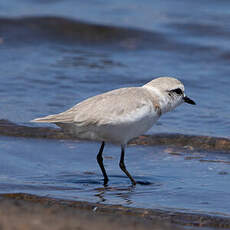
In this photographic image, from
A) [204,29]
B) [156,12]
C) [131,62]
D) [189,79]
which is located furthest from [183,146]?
[156,12]

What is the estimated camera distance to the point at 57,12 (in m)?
15.1

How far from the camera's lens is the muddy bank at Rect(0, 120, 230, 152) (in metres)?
7.69

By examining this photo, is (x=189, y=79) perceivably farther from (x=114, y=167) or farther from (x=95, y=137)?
(x=95, y=137)

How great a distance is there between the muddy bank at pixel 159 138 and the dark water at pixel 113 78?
226mm

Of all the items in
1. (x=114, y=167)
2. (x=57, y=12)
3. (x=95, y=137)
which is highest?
(x=57, y=12)

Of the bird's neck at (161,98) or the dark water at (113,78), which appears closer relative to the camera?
the dark water at (113,78)

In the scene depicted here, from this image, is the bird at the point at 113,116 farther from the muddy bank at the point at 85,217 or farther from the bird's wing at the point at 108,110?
the muddy bank at the point at 85,217

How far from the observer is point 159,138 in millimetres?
7957

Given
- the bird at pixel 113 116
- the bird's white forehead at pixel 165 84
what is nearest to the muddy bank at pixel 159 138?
the bird's white forehead at pixel 165 84

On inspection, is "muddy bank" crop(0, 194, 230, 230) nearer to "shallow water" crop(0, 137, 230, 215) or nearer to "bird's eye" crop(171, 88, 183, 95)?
"shallow water" crop(0, 137, 230, 215)

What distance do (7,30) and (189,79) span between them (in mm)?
5126

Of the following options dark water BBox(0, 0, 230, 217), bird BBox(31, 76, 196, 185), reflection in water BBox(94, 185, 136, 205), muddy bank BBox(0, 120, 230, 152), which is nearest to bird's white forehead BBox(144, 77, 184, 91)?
bird BBox(31, 76, 196, 185)

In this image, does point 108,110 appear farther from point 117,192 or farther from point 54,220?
point 54,220

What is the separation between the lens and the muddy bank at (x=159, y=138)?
303 inches
